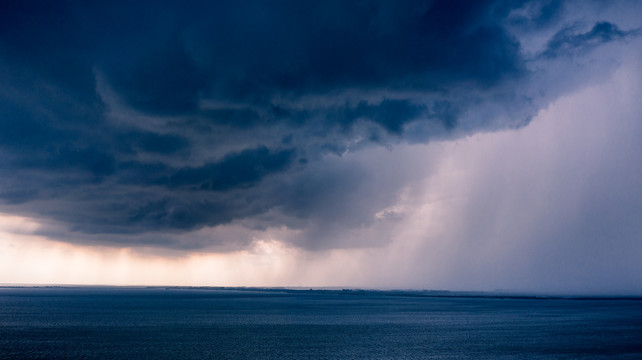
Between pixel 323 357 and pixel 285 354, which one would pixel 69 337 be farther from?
pixel 323 357

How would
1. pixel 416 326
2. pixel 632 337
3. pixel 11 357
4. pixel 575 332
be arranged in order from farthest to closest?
pixel 416 326 < pixel 575 332 < pixel 632 337 < pixel 11 357

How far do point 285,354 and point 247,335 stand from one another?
18785 millimetres

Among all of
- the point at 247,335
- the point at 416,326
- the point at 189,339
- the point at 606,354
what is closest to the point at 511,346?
the point at 606,354

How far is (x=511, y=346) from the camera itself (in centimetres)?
5728

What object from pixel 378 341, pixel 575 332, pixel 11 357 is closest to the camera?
pixel 11 357

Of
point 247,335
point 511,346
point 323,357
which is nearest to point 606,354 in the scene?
point 511,346

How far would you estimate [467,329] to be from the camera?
78.3 meters

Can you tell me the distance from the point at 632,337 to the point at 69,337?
78.9 meters

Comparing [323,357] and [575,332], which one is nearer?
[323,357]

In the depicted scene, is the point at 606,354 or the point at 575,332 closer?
the point at 606,354

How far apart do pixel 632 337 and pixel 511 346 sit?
23.6 metres

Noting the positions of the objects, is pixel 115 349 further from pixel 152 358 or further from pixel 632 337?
pixel 632 337

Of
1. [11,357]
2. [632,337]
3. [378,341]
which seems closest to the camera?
[11,357]

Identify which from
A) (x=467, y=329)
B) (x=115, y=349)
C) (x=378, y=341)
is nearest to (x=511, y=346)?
→ (x=378, y=341)
